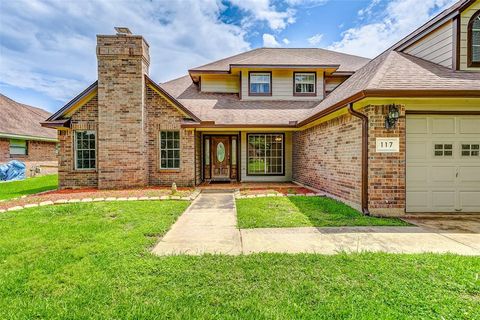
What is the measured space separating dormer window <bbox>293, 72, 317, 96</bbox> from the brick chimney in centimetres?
766

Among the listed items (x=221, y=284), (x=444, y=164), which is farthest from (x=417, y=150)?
(x=221, y=284)

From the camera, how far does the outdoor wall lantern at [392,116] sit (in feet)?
19.6

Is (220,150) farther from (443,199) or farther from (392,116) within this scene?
(443,199)

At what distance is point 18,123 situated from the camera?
58.2ft

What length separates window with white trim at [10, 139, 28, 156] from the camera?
16.5m

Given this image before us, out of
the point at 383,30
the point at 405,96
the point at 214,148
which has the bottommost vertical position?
the point at 214,148

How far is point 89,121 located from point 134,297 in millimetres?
9757

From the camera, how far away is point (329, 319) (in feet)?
7.74

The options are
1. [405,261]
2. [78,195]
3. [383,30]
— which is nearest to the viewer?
[405,261]

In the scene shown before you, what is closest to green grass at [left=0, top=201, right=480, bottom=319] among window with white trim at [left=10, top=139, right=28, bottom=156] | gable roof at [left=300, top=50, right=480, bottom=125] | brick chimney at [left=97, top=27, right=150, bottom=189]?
gable roof at [left=300, top=50, right=480, bottom=125]

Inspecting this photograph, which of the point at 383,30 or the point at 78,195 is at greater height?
the point at 383,30

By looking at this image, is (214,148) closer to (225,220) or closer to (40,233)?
(225,220)

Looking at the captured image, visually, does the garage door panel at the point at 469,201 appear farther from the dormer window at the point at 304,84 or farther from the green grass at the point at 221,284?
the dormer window at the point at 304,84

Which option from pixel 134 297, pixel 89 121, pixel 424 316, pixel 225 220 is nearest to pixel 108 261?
pixel 134 297
